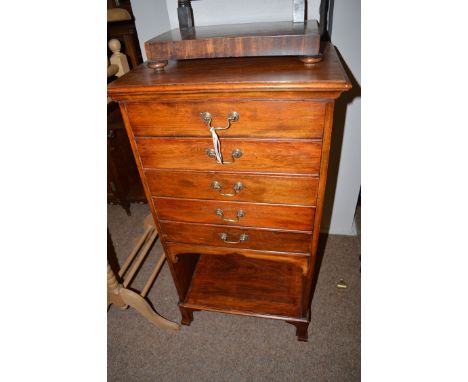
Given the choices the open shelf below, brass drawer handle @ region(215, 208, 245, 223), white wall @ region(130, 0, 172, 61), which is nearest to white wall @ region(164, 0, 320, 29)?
white wall @ region(130, 0, 172, 61)

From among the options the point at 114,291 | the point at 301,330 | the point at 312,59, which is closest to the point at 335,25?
the point at 312,59

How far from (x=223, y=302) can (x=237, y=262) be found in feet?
0.95

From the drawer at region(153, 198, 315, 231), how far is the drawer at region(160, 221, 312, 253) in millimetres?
31

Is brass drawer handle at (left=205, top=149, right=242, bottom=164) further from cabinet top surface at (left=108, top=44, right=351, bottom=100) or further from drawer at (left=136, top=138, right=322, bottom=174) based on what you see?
cabinet top surface at (left=108, top=44, right=351, bottom=100)

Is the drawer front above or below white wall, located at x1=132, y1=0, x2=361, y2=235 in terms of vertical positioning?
below

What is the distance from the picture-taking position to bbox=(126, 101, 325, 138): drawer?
856 mm

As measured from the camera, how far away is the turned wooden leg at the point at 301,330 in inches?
57.1

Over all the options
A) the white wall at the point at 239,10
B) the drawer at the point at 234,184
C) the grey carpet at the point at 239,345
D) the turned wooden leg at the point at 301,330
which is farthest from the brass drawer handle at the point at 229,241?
the white wall at the point at 239,10

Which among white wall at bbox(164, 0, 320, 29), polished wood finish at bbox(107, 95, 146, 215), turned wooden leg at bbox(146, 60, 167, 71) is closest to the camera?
turned wooden leg at bbox(146, 60, 167, 71)

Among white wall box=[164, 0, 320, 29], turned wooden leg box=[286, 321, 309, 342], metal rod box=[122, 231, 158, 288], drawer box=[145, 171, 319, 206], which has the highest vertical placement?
white wall box=[164, 0, 320, 29]

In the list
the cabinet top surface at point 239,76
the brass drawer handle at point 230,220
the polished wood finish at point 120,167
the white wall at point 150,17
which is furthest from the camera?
the polished wood finish at point 120,167

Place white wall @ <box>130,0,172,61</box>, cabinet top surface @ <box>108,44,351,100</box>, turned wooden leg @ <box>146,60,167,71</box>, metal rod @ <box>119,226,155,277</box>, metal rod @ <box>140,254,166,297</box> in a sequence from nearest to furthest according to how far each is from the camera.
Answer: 1. cabinet top surface @ <box>108,44,351,100</box>
2. turned wooden leg @ <box>146,60,167,71</box>
3. white wall @ <box>130,0,172,61</box>
4. metal rod @ <box>140,254,166,297</box>
5. metal rod @ <box>119,226,155,277</box>

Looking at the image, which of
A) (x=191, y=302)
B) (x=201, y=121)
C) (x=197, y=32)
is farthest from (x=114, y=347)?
(x=197, y=32)

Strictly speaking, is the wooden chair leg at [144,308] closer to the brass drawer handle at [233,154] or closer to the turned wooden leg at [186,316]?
the turned wooden leg at [186,316]
